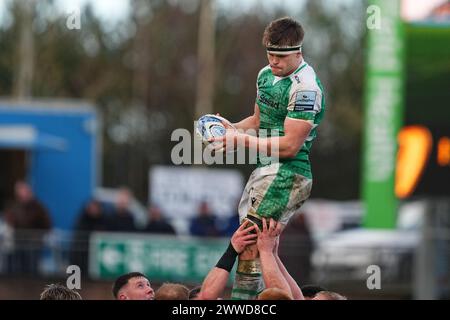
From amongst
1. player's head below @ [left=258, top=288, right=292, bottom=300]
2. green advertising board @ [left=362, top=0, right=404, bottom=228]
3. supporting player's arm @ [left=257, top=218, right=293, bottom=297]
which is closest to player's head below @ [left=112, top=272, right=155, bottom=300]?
supporting player's arm @ [left=257, top=218, right=293, bottom=297]

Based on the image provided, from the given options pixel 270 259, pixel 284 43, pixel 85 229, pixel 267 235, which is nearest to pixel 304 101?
pixel 284 43

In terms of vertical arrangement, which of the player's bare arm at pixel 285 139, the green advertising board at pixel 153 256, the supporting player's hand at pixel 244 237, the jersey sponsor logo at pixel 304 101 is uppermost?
the jersey sponsor logo at pixel 304 101

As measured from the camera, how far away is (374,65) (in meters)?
18.2

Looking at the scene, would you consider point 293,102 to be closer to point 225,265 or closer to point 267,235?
point 267,235

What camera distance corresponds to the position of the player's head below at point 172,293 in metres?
7.05

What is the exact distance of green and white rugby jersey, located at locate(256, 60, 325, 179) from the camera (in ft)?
22.8

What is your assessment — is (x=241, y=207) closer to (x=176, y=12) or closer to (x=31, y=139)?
(x=31, y=139)

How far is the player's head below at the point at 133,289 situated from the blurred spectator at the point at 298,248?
12238 millimetres

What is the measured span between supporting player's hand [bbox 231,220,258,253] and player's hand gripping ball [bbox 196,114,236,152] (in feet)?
1.75

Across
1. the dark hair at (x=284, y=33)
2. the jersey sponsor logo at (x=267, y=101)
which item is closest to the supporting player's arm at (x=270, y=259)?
the jersey sponsor logo at (x=267, y=101)

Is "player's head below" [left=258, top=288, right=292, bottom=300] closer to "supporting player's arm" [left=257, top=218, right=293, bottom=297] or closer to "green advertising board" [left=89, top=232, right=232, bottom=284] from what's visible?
"supporting player's arm" [left=257, top=218, right=293, bottom=297]

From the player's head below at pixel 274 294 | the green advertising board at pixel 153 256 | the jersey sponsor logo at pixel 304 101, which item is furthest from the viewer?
the green advertising board at pixel 153 256

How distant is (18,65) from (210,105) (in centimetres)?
754

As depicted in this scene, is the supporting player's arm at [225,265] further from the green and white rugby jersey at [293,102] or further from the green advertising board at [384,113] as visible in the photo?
the green advertising board at [384,113]
